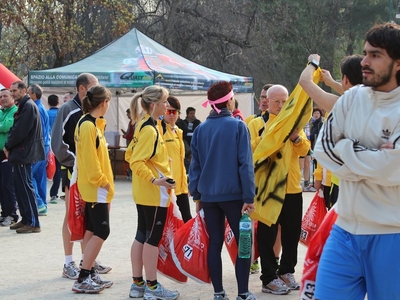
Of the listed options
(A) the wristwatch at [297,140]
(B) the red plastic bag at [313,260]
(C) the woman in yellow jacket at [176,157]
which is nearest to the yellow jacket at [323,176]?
(A) the wristwatch at [297,140]

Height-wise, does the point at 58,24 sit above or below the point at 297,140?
above

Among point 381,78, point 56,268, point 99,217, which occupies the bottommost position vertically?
point 56,268

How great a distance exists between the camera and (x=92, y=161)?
6.29m

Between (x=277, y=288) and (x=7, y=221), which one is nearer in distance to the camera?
(x=277, y=288)

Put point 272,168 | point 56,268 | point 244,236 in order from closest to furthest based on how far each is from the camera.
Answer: point 244,236
point 272,168
point 56,268

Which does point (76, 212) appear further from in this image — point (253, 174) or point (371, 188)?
point (371, 188)

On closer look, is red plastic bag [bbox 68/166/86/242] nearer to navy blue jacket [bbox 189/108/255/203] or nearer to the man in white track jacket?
navy blue jacket [bbox 189/108/255/203]

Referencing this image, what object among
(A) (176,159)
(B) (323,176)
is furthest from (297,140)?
(A) (176,159)

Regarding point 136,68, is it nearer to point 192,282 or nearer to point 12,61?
point 12,61

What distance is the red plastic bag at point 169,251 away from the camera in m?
6.46

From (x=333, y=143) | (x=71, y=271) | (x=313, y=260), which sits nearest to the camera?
(x=333, y=143)

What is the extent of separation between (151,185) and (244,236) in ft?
3.13

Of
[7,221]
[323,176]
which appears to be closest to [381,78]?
[323,176]

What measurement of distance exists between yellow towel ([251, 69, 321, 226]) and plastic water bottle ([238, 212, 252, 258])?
56cm
